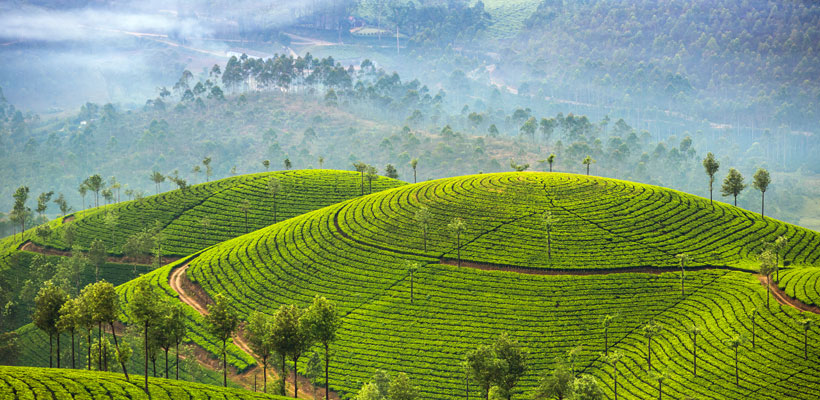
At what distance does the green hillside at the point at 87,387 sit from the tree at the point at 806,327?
Result: 178ft

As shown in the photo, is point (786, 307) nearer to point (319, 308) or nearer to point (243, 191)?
point (319, 308)

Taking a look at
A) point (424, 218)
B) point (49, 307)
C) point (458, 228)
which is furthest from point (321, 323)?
point (424, 218)

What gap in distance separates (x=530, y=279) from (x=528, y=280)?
35cm

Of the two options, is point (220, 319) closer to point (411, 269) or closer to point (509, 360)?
point (411, 269)

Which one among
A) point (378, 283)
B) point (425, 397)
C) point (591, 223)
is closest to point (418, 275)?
point (378, 283)

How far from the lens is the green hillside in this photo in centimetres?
4500

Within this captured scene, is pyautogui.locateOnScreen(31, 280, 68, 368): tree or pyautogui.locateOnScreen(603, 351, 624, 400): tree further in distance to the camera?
pyautogui.locateOnScreen(603, 351, 624, 400): tree

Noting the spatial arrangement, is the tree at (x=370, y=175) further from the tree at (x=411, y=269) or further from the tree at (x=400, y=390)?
the tree at (x=400, y=390)

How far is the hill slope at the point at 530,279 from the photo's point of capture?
6744 cm

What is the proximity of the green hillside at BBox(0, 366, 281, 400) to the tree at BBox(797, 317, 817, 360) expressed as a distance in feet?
178

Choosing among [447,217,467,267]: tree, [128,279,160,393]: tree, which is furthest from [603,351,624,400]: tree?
[128,279,160,393]: tree

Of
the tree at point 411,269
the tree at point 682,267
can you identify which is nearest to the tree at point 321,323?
the tree at point 411,269

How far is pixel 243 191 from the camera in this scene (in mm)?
129625

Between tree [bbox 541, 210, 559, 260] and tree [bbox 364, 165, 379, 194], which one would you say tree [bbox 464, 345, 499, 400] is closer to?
tree [bbox 541, 210, 559, 260]
